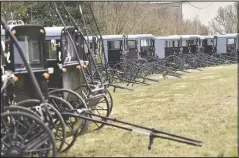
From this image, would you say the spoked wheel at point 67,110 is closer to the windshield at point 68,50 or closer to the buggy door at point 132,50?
the windshield at point 68,50

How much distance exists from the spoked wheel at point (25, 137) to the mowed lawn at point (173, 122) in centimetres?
111

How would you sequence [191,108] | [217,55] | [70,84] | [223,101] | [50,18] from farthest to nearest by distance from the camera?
[217,55], [50,18], [223,101], [191,108], [70,84]

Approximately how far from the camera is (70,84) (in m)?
7.52

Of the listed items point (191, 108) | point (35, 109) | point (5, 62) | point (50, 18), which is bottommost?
point (191, 108)

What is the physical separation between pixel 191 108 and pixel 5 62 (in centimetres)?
454

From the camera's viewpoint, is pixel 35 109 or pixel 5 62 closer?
pixel 35 109

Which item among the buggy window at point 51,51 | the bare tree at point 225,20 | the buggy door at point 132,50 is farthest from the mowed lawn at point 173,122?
the bare tree at point 225,20

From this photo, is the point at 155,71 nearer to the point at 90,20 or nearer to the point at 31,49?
the point at 90,20

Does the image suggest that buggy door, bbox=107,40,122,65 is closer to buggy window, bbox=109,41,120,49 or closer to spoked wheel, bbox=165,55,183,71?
→ buggy window, bbox=109,41,120,49

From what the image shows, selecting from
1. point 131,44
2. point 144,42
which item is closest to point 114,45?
point 131,44

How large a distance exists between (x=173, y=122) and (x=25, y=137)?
3.55 meters

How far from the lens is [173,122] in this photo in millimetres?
7688

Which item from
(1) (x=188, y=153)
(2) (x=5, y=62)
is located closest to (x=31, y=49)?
(2) (x=5, y=62)

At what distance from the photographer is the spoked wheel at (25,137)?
4.68 meters
